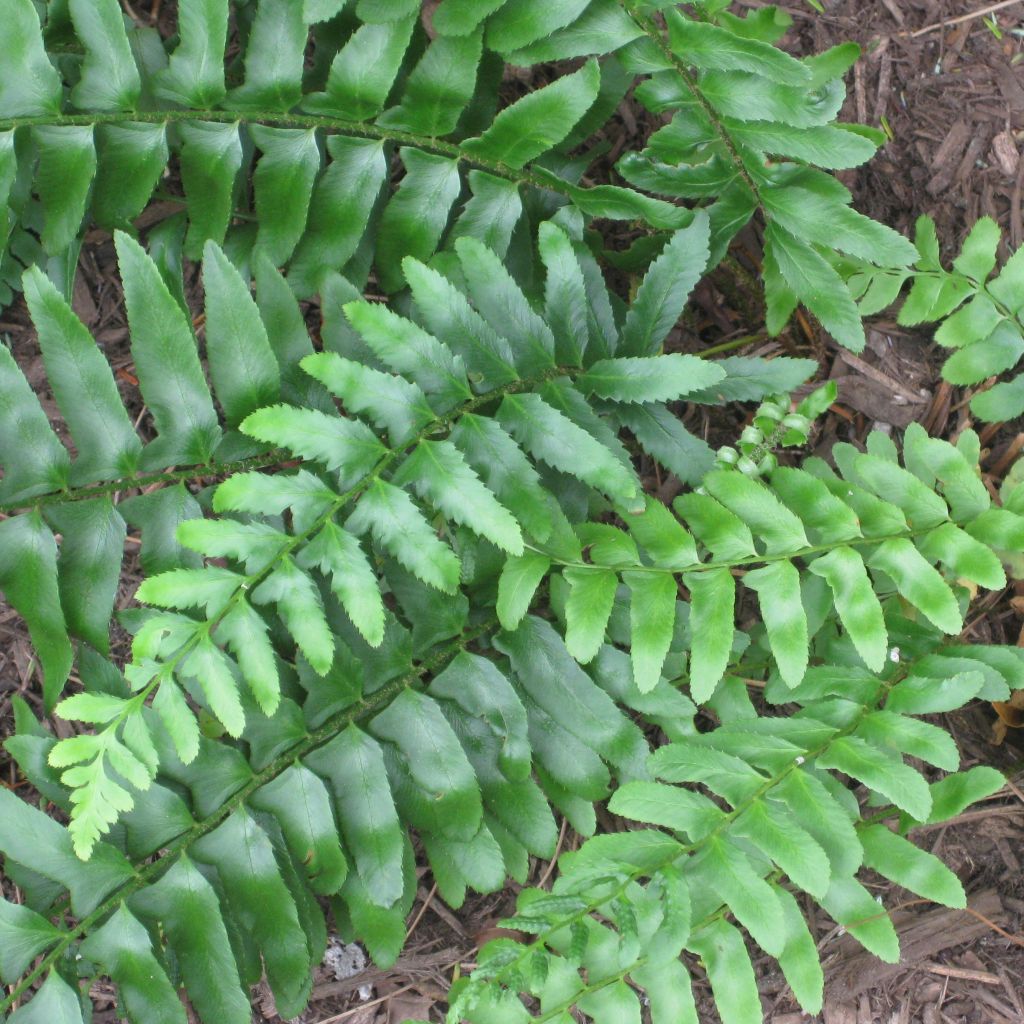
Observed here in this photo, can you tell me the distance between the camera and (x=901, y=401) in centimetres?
298

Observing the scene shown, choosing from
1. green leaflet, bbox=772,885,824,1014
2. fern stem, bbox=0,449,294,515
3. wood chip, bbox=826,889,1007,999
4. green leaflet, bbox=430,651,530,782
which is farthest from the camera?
wood chip, bbox=826,889,1007,999

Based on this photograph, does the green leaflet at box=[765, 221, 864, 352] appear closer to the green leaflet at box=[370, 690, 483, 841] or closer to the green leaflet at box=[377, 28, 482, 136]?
the green leaflet at box=[377, 28, 482, 136]

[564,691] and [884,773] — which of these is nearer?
[884,773]

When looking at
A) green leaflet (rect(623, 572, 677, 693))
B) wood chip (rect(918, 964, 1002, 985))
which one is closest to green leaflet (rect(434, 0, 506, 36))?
green leaflet (rect(623, 572, 677, 693))

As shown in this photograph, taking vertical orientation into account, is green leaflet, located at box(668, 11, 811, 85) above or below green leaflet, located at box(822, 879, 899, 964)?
above

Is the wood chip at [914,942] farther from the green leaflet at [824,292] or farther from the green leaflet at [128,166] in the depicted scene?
the green leaflet at [128,166]

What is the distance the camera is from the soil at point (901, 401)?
2.81 meters

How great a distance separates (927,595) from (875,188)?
4.45 ft

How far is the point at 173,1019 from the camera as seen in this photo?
85.0 inches

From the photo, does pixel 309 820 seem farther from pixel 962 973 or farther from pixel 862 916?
pixel 962 973

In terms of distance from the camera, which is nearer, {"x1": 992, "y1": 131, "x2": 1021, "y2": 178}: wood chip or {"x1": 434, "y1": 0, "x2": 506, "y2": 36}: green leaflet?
{"x1": 434, "y1": 0, "x2": 506, "y2": 36}: green leaflet

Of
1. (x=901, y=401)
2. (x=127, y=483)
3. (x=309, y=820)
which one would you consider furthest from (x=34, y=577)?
(x=901, y=401)

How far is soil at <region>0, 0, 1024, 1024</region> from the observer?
111 inches

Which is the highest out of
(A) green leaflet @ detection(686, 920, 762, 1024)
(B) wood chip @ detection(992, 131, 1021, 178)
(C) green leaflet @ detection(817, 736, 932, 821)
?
(B) wood chip @ detection(992, 131, 1021, 178)
